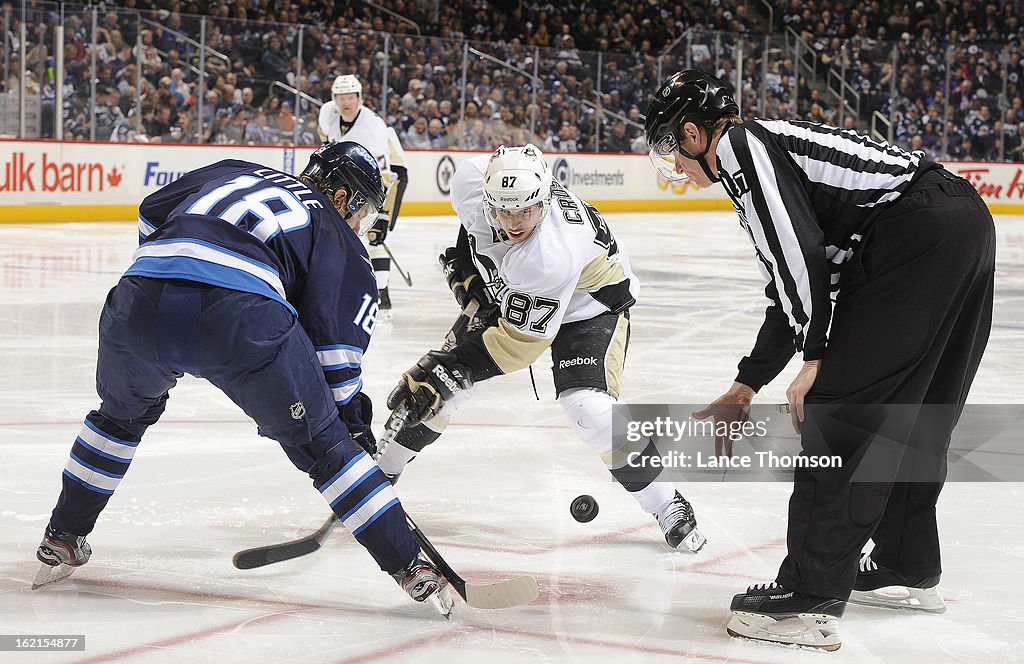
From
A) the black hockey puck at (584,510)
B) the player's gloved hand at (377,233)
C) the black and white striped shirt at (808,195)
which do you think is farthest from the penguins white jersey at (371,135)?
the black and white striped shirt at (808,195)

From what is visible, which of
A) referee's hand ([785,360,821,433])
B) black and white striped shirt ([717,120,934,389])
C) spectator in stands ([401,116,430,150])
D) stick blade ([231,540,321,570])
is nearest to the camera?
black and white striped shirt ([717,120,934,389])

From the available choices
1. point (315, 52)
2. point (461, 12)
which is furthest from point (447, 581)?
point (461, 12)

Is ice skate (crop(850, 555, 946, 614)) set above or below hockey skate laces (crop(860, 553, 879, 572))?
below

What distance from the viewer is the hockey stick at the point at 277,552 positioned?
319cm

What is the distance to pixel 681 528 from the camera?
3.41 metres

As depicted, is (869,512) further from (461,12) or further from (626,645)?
(461,12)

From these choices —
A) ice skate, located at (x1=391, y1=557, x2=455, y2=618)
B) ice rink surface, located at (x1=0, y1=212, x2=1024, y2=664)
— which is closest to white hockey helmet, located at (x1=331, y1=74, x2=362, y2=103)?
ice rink surface, located at (x1=0, y1=212, x2=1024, y2=664)

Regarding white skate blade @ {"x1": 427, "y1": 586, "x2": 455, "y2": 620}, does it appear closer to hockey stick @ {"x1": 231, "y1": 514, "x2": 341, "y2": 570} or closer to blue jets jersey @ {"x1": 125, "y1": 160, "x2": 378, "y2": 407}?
blue jets jersey @ {"x1": 125, "y1": 160, "x2": 378, "y2": 407}

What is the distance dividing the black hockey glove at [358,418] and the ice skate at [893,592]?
1.21 metres

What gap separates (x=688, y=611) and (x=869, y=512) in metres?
0.53

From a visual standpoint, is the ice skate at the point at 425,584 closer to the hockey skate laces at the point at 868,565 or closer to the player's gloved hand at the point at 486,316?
the hockey skate laces at the point at 868,565

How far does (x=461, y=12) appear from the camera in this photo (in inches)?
814

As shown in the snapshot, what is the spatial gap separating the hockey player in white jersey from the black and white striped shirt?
2.27 feet

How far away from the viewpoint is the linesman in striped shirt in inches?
102
